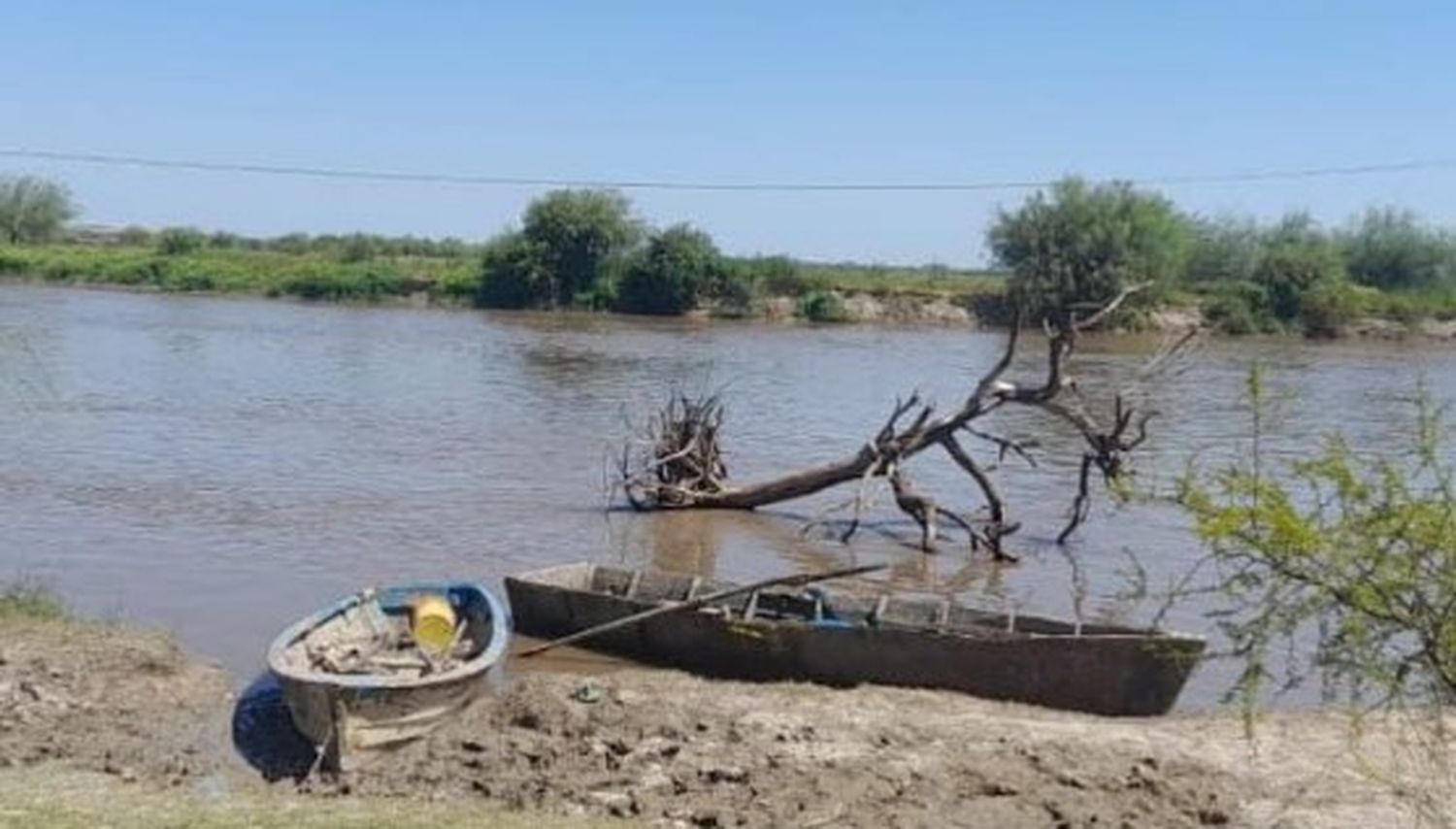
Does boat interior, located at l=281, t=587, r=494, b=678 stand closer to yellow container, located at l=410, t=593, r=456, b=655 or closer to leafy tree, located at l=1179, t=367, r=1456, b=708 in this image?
yellow container, located at l=410, t=593, r=456, b=655

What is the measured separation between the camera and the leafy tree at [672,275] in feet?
247

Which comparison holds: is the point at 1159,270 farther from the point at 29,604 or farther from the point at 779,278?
the point at 29,604

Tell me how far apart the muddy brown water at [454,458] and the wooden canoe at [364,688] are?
1.52 meters

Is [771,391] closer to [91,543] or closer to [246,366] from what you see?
[246,366]

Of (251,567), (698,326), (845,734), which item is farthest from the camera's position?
(698,326)

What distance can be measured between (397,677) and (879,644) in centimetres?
395

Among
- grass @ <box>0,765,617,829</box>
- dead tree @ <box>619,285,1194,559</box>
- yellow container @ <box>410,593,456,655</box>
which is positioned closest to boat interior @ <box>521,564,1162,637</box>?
yellow container @ <box>410,593,456,655</box>

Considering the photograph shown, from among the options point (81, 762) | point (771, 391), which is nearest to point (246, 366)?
point (771, 391)

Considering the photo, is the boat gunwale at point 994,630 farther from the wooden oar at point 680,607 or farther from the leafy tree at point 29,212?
the leafy tree at point 29,212

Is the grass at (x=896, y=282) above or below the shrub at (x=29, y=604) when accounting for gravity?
above

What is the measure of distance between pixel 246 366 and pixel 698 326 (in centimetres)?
2829

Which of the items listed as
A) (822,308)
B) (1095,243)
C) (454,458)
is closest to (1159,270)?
(1095,243)

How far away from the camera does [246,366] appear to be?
44531mm

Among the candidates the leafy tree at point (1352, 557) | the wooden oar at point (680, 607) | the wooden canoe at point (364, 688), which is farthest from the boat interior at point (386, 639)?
the leafy tree at point (1352, 557)
